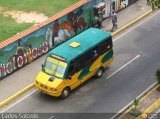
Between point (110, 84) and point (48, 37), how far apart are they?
18.7 feet

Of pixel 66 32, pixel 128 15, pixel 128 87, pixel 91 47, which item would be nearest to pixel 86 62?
pixel 91 47

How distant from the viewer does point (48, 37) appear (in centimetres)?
3109

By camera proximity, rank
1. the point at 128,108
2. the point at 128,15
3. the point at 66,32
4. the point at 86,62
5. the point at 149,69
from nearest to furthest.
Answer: the point at 128,108 → the point at 86,62 → the point at 149,69 → the point at 66,32 → the point at 128,15

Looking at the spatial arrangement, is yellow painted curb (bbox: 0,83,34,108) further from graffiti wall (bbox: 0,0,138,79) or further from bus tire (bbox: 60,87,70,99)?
bus tire (bbox: 60,87,70,99)

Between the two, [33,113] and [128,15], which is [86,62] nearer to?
[33,113]

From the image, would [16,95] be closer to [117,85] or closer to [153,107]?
[117,85]

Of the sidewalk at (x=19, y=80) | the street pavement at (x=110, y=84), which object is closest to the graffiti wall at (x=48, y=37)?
the sidewalk at (x=19, y=80)

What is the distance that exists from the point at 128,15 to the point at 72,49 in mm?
10951

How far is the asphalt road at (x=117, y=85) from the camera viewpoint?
26.0 metres

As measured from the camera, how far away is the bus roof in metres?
26.5

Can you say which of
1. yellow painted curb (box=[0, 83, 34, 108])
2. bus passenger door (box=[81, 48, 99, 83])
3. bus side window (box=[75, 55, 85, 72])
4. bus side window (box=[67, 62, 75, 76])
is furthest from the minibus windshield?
yellow painted curb (box=[0, 83, 34, 108])

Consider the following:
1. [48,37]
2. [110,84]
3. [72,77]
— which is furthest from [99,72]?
[48,37]

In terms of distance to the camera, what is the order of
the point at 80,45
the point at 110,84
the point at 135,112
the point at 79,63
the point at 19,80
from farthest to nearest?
1. the point at 19,80
2. the point at 110,84
3. the point at 80,45
4. the point at 79,63
5. the point at 135,112

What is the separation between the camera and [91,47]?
2739 centimetres
